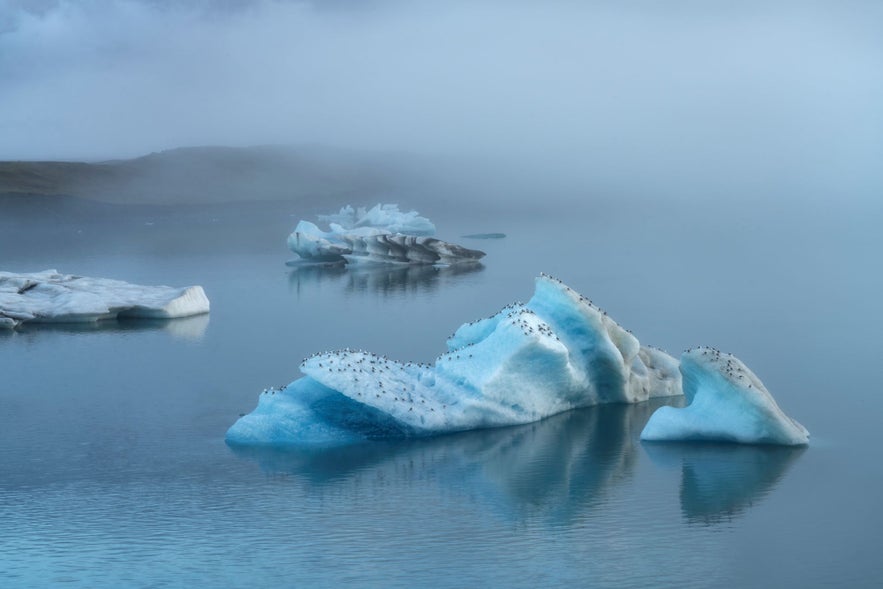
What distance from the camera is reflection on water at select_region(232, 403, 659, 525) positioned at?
32.1 ft

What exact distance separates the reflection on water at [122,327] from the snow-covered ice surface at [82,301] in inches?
3.0

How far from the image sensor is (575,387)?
38.9 feet

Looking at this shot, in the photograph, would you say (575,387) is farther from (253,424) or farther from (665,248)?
(665,248)

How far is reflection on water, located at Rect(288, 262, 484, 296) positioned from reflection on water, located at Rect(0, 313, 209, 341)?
486cm

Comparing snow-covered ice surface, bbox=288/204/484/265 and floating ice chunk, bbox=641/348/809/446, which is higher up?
snow-covered ice surface, bbox=288/204/484/265

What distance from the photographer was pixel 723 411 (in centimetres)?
1057

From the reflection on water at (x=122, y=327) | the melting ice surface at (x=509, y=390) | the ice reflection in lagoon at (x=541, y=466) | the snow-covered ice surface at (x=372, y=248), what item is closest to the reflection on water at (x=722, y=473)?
the ice reflection in lagoon at (x=541, y=466)

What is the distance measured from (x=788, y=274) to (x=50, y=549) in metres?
20.2

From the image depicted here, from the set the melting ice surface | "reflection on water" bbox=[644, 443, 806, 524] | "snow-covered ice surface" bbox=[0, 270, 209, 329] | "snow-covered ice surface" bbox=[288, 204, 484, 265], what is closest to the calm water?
"reflection on water" bbox=[644, 443, 806, 524]

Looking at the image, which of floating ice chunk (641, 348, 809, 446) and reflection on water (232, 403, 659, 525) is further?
floating ice chunk (641, 348, 809, 446)

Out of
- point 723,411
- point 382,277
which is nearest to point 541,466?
point 723,411

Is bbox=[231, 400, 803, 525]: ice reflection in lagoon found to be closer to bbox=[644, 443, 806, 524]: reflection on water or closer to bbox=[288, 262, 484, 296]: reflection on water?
bbox=[644, 443, 806, 524]: reflection on water

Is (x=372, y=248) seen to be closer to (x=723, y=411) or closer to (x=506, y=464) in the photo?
(x=506, y=464)

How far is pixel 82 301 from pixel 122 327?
0.83 meters
